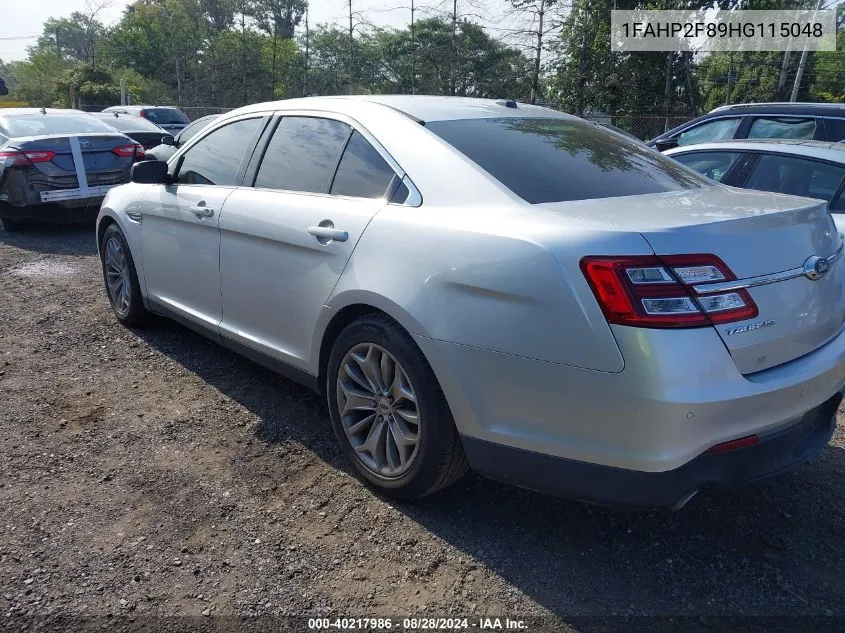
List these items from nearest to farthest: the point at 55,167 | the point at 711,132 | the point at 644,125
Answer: the point at 711,132 < the point at 55,167 < the point at 644,125

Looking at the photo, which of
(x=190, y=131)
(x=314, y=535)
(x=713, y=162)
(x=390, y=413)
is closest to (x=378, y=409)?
(x=390, y=413)

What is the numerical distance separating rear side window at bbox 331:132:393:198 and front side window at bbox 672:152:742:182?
3322 millimetres

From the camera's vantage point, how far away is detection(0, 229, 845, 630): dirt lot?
2.43 metres

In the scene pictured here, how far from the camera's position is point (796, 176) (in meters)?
5.09

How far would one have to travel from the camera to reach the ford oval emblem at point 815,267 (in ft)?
8.15

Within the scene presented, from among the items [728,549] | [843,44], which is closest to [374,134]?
[728,549]

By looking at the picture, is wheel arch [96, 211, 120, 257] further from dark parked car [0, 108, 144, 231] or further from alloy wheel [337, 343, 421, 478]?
dark parked car [0, 108, 144, 231]

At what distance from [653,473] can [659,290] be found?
1.87 feet

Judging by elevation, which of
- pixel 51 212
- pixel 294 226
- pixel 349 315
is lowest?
pixel 51 212

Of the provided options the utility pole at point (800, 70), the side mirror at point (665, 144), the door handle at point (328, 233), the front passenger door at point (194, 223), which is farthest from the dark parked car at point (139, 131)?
the utility pole at point (800, 70)

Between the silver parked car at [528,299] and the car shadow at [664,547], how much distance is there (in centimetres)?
30

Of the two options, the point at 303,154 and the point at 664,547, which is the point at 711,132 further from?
the point at 664,547

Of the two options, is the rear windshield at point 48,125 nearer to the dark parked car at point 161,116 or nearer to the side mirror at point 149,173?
the side mirror at point 149,173

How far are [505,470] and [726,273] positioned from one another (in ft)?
3.25
